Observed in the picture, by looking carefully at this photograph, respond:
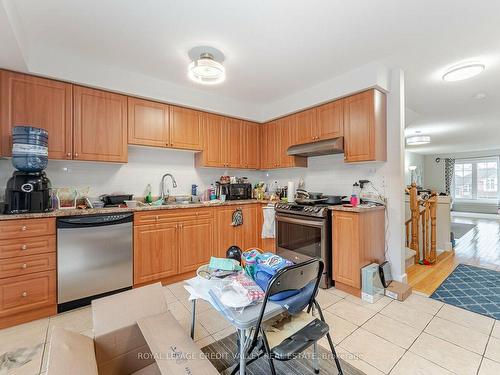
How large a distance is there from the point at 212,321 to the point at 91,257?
1401 millimetres

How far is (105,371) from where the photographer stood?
1327mm

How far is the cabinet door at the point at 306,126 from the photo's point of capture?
3.44m

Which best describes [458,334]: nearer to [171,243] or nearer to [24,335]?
[171,243]

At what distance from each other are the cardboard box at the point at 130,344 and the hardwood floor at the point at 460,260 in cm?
286

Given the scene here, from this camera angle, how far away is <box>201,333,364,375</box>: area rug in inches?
62.4

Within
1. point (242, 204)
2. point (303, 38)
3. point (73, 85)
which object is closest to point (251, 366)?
point (242, 204)

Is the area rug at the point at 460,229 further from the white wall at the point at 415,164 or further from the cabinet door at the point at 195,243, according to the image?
the cabinet door at the point at 195,243

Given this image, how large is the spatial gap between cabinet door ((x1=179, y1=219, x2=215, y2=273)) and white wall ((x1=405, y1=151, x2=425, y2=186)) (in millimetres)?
8434

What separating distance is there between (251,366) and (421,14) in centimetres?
305

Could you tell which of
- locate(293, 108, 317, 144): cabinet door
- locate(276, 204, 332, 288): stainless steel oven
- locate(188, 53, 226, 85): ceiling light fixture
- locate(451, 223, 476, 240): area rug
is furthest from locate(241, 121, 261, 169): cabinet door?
locate(451, 223, 476, 240): area rug

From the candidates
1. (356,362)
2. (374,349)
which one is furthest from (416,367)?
(356,362)

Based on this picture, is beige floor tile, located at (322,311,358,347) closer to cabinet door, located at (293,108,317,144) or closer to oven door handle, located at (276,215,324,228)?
oven door handle, located at (276,215,324,228)

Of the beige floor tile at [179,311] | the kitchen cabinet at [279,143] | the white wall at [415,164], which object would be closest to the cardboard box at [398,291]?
the kitchen cabinet at [279,143]

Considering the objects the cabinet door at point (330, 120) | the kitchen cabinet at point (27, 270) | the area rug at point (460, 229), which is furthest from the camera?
the area rug at point (460, 229)
